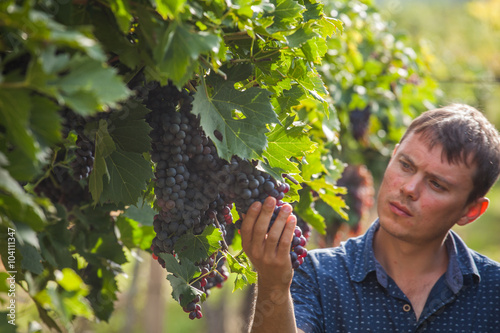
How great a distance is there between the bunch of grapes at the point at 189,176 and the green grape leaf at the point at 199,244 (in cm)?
2

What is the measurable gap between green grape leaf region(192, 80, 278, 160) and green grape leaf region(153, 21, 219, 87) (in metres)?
0.21

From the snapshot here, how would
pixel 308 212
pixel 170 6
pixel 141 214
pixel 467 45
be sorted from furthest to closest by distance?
pixel 467 45
pixel 308 212
pixel 141 214
pixel 170 6

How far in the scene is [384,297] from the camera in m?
2.14

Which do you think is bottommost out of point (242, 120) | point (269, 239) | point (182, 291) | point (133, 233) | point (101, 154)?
point (133, 233)

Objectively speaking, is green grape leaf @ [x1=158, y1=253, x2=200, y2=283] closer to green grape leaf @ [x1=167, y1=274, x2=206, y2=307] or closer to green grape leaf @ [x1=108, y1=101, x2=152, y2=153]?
green grape leaf @ [x1=167, y1=274, x2=206, y2=307]

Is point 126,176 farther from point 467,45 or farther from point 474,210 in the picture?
point 467,45

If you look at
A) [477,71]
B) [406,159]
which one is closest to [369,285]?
[406,159]

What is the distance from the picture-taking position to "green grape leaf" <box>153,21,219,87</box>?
37.2 inches

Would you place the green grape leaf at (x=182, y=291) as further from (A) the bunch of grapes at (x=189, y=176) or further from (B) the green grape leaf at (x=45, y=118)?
(B) the green grape leaf at (x=45, y=118)

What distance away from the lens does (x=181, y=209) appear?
1298 millimetres

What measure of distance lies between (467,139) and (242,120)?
128 cm

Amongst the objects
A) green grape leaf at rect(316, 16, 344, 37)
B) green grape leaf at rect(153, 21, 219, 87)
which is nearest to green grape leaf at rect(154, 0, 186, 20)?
green grape leaf at rect(153, 21, 219, 87)

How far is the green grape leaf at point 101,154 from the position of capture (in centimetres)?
116

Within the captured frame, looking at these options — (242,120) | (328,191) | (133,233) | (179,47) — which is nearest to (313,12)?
(242,120)
